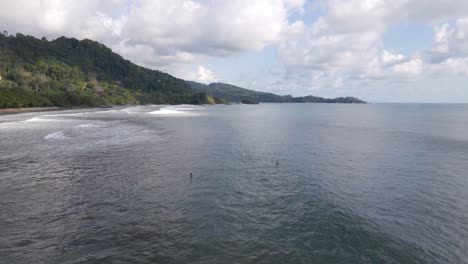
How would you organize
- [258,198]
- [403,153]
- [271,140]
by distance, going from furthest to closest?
[271,140], [403,153], [258,198]

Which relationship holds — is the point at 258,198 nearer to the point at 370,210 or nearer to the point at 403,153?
the point at 370,210

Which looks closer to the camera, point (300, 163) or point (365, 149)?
point (300, 163)

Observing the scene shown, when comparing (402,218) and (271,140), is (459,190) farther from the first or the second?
(271,140)

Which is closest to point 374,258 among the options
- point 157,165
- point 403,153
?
point 157,165

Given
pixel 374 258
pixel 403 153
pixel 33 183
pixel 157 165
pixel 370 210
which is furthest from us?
pixel 403 153

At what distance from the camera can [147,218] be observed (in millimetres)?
17438

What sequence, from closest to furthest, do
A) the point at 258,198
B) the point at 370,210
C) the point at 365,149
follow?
the point at 370,210
the point at 258,198
the point at 365,149

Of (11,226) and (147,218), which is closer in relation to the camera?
(11,226)

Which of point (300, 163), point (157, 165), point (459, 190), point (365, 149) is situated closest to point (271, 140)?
point (365, 149)

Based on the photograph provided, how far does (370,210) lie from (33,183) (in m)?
23.3

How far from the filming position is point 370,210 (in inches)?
763

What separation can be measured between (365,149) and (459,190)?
61.7ft

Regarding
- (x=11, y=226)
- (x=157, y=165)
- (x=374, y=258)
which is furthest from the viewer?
(x=157, y=165)

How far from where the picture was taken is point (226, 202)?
20.4 m
